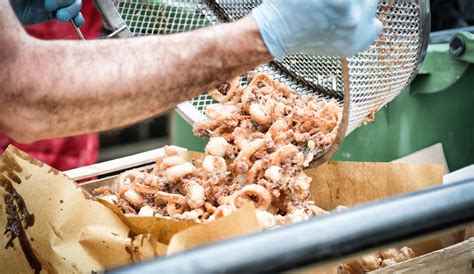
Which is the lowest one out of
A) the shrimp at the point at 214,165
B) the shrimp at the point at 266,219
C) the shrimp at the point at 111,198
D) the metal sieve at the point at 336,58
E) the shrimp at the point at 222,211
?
the shrimp at the point at 111,198

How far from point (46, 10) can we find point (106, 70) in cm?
113

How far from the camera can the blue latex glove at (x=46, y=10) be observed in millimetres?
2746

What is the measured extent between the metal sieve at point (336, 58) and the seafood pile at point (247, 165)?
93mm

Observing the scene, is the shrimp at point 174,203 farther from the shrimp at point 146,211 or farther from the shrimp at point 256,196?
the shrimp at point 256,196

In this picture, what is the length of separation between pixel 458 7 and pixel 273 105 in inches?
93.7

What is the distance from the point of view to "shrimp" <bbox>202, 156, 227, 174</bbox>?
2.54 m

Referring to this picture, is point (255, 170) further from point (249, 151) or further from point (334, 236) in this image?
point (334, 236)

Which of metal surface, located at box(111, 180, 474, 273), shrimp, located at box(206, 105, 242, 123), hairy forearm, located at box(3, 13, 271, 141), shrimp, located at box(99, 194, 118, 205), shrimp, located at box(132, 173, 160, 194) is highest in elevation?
metal surface, located at box(111, 180, 474, 273)

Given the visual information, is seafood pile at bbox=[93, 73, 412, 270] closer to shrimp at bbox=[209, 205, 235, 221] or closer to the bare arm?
shrimp at bbox=[209, 205, 235, 221]

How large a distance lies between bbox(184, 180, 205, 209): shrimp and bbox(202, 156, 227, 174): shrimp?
92 millimetres

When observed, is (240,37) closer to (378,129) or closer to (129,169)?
(129,169)

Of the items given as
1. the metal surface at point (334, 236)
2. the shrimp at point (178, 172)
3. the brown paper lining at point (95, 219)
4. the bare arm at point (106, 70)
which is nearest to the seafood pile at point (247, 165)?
the shrimp at point (178, 172)

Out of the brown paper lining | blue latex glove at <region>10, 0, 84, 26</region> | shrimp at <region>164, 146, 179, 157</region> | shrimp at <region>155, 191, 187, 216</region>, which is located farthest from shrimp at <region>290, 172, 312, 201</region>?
blue latex glove at <region>10, 0, 84, 26</region>

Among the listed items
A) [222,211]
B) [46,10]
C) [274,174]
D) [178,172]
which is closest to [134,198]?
[178,172]
